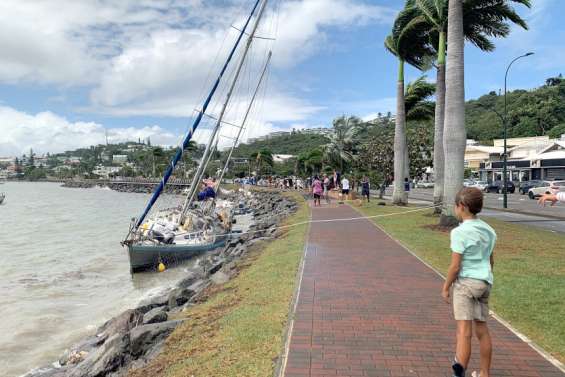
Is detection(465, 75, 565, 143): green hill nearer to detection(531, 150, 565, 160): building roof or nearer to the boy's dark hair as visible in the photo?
detection(531, 150, 565, 160): building roof

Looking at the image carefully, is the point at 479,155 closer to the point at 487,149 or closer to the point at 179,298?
the point at 487,149

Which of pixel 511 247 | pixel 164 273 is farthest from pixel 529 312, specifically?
pixel 164 273

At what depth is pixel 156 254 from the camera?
17234 mm

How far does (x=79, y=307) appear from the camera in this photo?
43.5 ft

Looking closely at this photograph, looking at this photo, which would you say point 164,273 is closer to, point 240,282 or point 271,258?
point 271,258

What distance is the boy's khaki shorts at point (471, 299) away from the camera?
415 cm

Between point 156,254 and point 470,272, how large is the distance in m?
14.5

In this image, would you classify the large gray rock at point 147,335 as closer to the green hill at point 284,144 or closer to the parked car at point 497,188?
the parked car at point 497,188

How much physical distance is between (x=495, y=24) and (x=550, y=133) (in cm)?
6344

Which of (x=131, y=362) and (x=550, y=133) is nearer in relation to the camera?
(x=131, y=362)

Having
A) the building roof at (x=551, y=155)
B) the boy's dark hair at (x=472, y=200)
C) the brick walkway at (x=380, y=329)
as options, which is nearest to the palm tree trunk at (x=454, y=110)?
the brick walkway at (x=380, y=329)

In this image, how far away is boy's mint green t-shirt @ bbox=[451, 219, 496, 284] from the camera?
414cm

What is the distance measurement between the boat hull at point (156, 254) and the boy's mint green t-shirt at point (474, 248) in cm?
1422

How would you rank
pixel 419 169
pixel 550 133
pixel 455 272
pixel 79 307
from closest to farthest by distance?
pixel 455 272 < pixel 79 307 < pixel 419 169 < pixel 550 133
